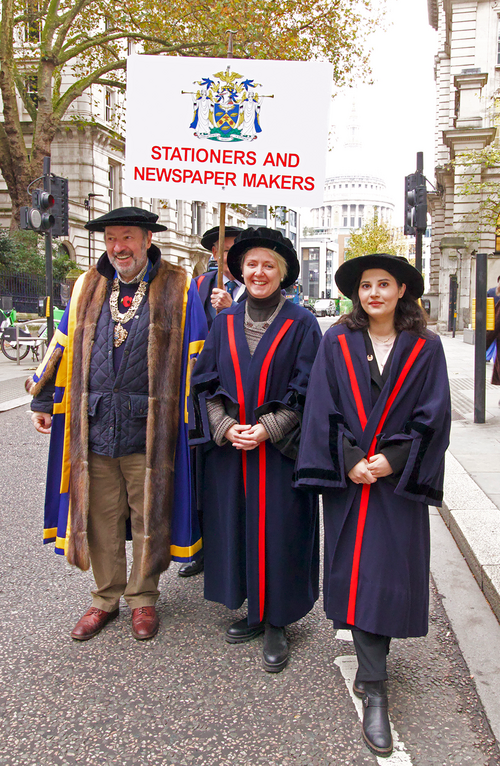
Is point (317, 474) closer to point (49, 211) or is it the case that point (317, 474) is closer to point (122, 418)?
point (122, 418)

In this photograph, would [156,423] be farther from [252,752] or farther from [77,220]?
[77,220]

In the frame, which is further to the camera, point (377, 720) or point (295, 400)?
point (295, 400)

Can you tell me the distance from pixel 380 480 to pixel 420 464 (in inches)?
6.4

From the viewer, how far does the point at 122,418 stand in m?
3.12

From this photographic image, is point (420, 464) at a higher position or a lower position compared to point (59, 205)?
lower

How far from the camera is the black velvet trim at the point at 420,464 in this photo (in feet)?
8.01

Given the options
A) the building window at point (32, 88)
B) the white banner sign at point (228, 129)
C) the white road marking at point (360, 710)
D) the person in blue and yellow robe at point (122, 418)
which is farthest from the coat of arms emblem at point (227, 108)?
the building window at point (32, 88)

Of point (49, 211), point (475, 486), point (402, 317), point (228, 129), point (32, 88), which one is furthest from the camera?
point (32, 88)

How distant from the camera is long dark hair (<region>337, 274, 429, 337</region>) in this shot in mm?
2594

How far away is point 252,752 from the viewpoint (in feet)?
7.56

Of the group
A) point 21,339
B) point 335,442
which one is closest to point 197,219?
point 21,339

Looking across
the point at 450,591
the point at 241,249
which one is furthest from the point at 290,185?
the point at 450,591

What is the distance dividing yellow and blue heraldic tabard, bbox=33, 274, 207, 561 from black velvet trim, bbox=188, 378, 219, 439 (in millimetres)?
116

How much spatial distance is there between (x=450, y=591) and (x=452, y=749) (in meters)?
1.41
